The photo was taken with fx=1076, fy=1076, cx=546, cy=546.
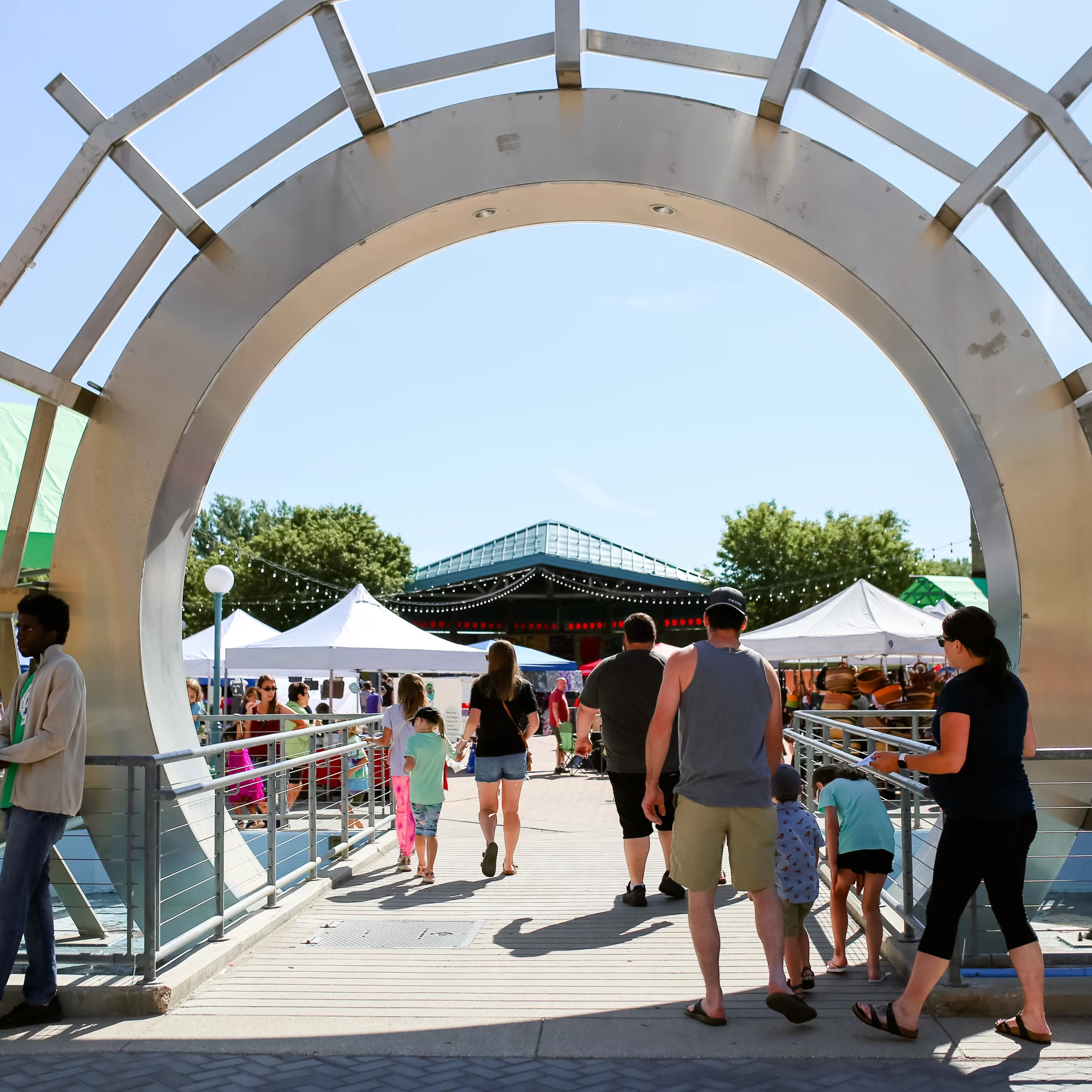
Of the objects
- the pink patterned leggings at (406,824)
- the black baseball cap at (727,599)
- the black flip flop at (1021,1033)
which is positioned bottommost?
the black flip flop at (1021,1033)

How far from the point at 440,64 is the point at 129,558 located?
10.5 feet

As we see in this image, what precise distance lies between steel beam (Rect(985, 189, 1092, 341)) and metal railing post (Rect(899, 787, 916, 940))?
2.49m

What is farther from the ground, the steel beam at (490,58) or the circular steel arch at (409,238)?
the steel beam at (490,58)

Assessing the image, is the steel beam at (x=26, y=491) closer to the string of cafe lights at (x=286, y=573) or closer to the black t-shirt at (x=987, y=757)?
the black t-shirt at (x=987, y=757)

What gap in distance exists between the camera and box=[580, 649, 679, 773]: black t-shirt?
6809 mm

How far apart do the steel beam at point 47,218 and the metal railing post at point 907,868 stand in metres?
5.17

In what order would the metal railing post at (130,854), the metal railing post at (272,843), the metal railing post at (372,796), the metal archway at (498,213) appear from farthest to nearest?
1. the metal railing post at (372,796)
2. the metal railing post at (272,843)
3. the metal archway at (498,213)
4. the metal railing post at (130,854)

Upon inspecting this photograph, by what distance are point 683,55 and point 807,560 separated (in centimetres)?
4059

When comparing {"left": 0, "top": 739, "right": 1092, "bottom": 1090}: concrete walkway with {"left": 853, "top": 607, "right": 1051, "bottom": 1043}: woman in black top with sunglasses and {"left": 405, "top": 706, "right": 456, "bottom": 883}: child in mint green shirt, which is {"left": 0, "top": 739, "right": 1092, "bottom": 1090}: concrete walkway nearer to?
{"left": 853, "top": 607, "right": 1051, "bottom": 1043}: woman in black top with sunglasses

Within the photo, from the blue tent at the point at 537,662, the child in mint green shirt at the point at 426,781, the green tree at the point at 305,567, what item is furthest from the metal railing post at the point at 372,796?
the green tree at the point at 305,567

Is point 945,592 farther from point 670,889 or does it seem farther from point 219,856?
point 219,856

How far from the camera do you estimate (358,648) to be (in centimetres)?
1520

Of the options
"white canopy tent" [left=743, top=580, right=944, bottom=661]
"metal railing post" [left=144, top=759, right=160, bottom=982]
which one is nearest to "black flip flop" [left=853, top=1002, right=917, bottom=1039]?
"metal railing post" [left=144, top=759, right=160, bottom=982]

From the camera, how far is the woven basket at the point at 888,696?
538 inches
